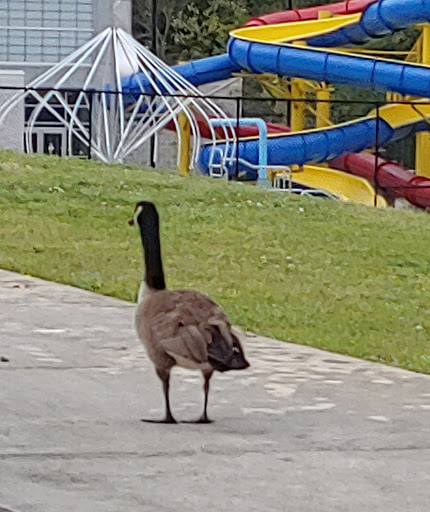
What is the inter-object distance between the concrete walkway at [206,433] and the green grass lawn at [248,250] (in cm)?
120

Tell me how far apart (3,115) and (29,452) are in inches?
949

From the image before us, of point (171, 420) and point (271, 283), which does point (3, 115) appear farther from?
point (171, 420)

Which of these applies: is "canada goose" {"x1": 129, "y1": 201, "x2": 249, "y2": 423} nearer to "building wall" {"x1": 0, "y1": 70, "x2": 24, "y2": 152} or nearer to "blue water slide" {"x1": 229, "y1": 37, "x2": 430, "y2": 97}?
"building wall" {"x1": 0, "y1": 70, "x2": 24, "y2": 152}

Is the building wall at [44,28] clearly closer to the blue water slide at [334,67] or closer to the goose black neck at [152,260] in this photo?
the blue water slide at [334,67]

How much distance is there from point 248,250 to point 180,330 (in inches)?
339

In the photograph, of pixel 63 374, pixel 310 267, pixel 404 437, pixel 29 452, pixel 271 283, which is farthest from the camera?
pixel 310 267

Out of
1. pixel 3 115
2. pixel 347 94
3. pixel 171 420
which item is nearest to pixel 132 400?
pixel 171 420

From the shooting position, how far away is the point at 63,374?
8367mm

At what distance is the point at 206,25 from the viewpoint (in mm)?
56438

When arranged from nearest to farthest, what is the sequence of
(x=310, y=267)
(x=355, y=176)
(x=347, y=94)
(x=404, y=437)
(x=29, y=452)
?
1. (x=29, y=452)
2. (x=404, y=437)
3. (x=310, y=267)
4. (x=355, y=176)
5. (x=347, y=94)

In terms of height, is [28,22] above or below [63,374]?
above

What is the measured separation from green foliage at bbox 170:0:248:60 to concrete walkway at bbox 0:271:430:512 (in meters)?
47.3

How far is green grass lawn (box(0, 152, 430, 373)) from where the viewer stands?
1105cm

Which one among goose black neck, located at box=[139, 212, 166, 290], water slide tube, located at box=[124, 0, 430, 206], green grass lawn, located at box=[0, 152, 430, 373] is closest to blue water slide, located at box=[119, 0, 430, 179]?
water slide tube, located at box=[124, 0, 430, 206]
